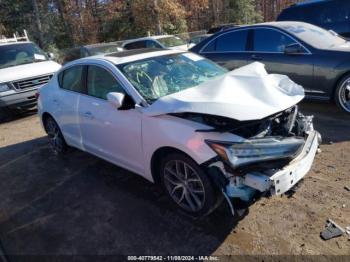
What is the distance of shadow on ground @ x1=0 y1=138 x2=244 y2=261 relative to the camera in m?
3.39

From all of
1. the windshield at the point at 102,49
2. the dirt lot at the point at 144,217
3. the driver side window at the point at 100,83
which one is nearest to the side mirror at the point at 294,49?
the dirt lot at the point at 144,217

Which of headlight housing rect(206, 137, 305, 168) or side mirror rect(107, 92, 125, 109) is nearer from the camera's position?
headlight housing rect(206, 137, 305, 168)

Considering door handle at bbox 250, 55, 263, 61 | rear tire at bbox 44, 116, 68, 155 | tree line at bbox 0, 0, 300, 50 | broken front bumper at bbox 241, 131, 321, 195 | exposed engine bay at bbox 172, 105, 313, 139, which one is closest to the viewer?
broken front bumper at bbox 241, 131, 321, 195

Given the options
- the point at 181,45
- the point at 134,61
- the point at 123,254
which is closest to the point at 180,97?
the point at 134,61

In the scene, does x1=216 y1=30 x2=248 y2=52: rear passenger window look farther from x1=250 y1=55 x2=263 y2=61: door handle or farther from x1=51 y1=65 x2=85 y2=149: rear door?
x1=51 y1=65 x2=85 y2=149: rear door

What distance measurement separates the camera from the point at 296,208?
11.8ft

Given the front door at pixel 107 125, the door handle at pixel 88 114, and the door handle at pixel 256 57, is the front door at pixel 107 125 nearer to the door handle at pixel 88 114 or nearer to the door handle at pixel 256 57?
the door handle at pixel 88 114

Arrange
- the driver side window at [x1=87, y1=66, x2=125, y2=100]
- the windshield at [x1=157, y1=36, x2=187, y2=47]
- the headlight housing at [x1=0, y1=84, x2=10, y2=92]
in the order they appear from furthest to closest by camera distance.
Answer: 1. the windshield at [x1=157, y1=36, x2=187, y2=47]
2. the headlight housing at [x1=0, y1=84, x2=10, y2=92]
3. the driver side window at [x1=87, y1=66, x2=125, y2=100]

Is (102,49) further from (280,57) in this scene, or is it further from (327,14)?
(280,57)

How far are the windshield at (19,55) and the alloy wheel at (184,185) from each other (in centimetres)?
746

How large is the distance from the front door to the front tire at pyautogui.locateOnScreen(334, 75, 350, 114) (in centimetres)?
379

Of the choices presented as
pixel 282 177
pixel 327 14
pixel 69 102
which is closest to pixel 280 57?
pixel 69 102

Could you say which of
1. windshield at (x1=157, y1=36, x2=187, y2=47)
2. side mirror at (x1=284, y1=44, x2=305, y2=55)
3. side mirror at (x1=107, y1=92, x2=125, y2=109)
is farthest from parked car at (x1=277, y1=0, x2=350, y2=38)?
side mirror at (x1=107, y1=92, x2=125, y2=109)

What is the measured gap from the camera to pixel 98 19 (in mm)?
30469
